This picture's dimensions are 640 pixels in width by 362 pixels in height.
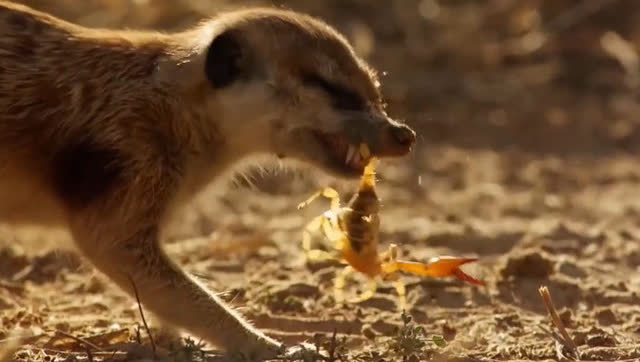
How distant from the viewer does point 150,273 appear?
5.59 meters

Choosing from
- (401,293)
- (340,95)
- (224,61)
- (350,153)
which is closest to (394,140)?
(350,153)

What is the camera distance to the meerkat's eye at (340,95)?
572 centimetres

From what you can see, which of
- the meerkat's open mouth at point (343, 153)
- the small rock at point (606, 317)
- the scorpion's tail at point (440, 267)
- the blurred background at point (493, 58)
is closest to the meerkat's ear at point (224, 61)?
the meerkat's open mouth at point (343, 153)

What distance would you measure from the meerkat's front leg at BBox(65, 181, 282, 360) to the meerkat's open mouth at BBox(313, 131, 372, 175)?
820mm

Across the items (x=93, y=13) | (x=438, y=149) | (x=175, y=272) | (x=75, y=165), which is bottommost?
(x=175, y=272)

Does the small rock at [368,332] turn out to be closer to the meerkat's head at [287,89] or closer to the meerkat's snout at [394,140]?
the meerkat's head at [287,89]

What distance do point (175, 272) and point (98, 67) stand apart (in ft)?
3.49

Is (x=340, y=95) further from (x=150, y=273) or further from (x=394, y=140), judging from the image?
(x=150, y=273)

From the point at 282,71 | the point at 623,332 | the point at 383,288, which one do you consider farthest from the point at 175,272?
the point at 623,332

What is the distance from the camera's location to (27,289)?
7094mm

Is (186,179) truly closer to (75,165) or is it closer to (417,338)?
(75,165)

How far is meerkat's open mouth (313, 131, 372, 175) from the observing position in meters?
5.67

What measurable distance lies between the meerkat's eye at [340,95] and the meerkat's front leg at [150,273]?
92 centimetres

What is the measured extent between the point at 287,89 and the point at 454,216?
3033mm
